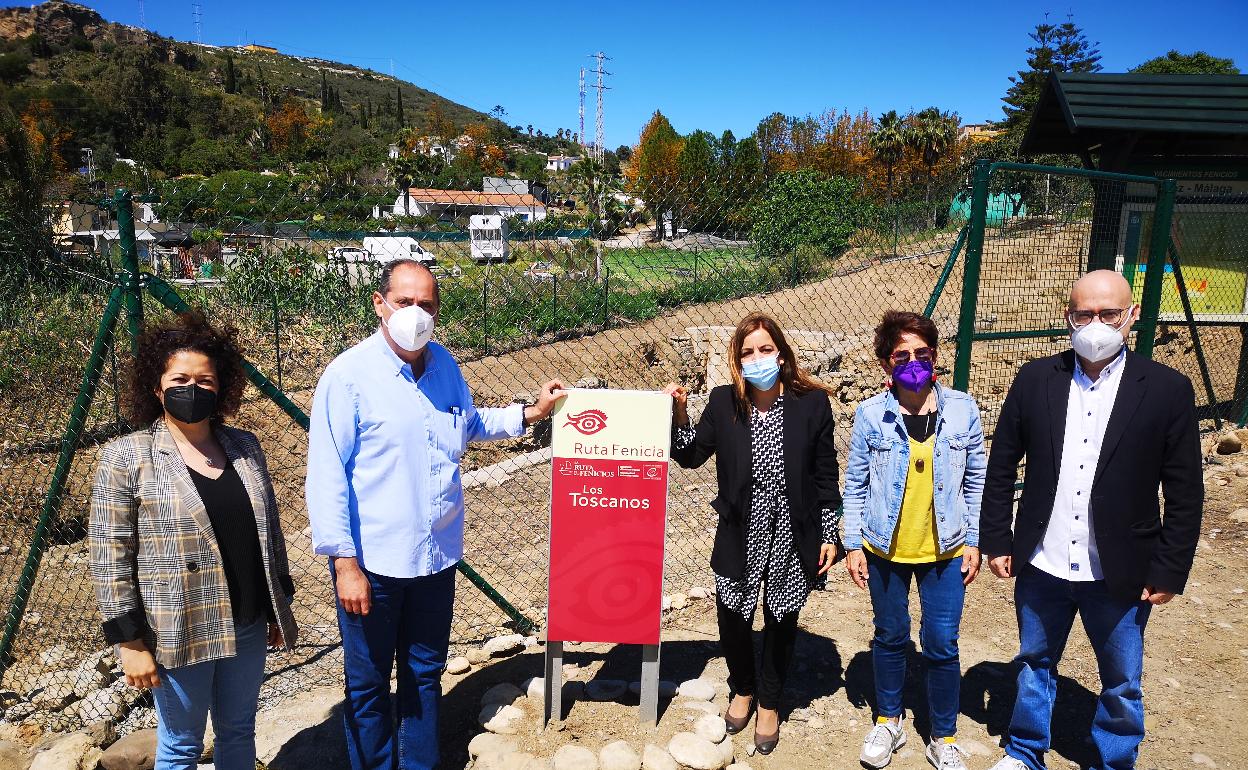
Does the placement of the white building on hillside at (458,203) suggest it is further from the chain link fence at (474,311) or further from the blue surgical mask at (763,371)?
the blue surgical mask at (763,371)

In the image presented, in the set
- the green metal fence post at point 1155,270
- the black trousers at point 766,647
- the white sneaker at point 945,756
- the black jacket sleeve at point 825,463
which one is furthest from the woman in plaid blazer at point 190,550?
the green metal fence post at point 1155,270

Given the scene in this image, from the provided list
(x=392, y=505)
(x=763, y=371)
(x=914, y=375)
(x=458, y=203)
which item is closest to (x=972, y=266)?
(x=914, y=375)

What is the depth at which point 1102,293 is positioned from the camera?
2939 mm

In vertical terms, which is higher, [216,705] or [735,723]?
[216,705]

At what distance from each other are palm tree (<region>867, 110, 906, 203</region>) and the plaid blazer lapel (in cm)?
4420

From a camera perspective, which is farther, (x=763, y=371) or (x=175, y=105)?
(x=175, y=105)

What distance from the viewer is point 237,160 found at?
221 feet

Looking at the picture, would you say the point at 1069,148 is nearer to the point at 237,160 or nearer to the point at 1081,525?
the point at 1081,525

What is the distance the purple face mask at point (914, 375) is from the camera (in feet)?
10.1

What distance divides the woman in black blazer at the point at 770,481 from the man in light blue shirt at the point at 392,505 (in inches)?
39.8

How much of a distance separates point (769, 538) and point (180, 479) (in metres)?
2.20

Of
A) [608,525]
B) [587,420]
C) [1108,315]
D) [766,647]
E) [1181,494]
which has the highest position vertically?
[1108,315]

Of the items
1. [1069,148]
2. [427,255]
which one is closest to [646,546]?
[427,255]

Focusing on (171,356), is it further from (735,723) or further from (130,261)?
(735,723)
